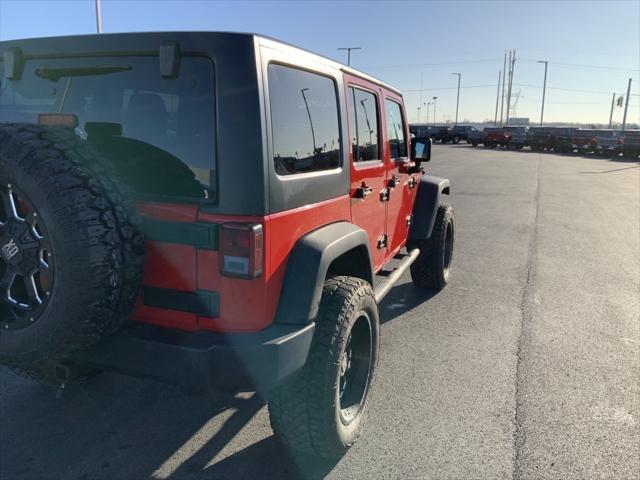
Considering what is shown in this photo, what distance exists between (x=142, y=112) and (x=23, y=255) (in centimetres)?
79

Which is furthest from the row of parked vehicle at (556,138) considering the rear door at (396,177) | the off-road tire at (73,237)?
the off-road tire at (73,237)

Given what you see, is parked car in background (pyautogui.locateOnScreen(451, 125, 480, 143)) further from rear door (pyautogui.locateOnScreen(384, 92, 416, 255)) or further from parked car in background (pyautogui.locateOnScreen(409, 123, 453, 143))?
rear door (pyautogui.locateOnScreen(384, 92, 416, 255))

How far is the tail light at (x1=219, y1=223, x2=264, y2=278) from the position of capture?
2.09 metres

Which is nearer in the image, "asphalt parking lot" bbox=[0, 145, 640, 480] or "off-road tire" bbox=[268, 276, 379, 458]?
"off-road tire" bbox=[268, 276, 379, 458]

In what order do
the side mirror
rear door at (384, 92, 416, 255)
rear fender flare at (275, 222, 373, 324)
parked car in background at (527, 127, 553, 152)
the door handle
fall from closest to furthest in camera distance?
1. rear fender flare at (275, 222, 373, 324)
2. the door handle
3. rear door at (384, 92, 416, 255)
4. the side mirror
5. parked car in background at (527, 127, 553, 152)

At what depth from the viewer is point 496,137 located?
1681 inches

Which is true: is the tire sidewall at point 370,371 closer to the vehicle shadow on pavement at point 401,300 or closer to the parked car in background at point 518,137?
the vehicle shadow on pavement at point 401,300

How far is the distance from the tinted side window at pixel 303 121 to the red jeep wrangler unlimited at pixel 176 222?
0.01m

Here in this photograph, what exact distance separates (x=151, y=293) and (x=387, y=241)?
214 cm

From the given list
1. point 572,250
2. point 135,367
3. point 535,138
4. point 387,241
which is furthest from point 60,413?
point 535,138

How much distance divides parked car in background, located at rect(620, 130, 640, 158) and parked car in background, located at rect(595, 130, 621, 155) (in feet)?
1.20

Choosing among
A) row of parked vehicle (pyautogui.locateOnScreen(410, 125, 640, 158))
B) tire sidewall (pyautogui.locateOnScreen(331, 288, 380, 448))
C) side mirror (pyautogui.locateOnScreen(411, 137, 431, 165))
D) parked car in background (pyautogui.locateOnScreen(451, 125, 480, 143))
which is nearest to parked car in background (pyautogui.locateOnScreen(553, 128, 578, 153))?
row of parked vehicle (pyautogui.locateOnScreen(410, 125, 640, 158))

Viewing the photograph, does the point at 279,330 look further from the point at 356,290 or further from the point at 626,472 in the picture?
the point at 626,472

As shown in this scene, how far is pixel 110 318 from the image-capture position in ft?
6.81
